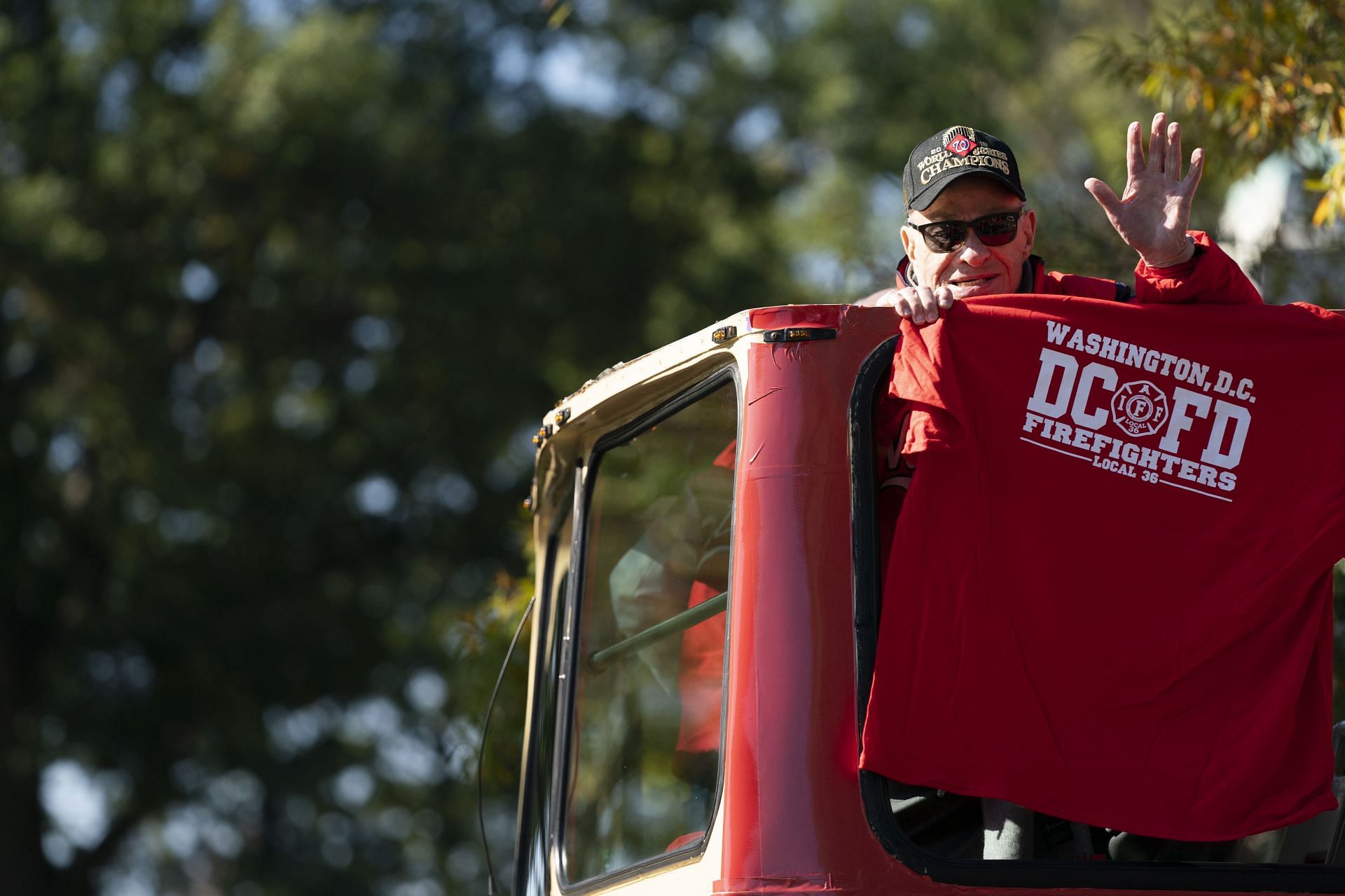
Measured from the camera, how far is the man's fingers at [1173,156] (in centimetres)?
272

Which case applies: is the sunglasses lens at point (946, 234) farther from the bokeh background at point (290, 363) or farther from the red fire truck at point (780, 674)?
the bokeh background at point (290, 363)

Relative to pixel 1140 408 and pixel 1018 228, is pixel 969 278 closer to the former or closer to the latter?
pixel 1018 228

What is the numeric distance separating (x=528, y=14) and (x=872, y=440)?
15078 mm

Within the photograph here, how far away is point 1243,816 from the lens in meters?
2.56

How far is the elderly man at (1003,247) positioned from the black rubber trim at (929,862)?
0.20ft

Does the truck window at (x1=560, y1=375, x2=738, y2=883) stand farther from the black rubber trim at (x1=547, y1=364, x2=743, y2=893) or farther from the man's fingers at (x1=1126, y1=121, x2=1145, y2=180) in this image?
the man's fingers at (x1=1126, y1=121, x2=1145, y2=180)

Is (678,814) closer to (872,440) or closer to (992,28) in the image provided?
(872,440)

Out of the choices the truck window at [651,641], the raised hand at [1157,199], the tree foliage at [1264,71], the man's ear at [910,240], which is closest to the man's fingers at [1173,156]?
the raised hand at [1157,199]

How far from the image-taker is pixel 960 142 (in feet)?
9.72

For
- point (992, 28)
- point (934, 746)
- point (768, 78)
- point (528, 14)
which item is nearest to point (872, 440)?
point (934, 746)

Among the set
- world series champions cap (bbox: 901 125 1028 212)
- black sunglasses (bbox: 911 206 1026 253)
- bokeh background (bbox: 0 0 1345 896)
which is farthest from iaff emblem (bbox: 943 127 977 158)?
bokeh background (bbox: 0 0 1345 896)

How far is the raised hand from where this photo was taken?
2684 mm

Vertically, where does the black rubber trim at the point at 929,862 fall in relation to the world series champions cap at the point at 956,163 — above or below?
below

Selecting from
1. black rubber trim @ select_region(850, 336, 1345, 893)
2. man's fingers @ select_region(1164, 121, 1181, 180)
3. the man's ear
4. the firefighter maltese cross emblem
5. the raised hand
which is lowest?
black rubber trim @ select_region(850, 336, 1345, 893)
